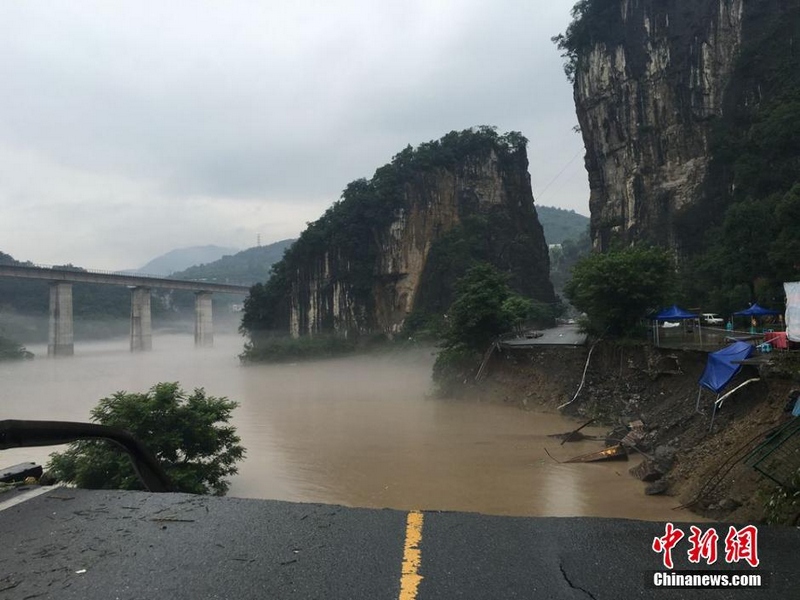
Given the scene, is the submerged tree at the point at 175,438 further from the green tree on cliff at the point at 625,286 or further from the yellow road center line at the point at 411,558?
the green tree on cliff at the point at 625,286

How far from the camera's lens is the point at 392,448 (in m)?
21.8

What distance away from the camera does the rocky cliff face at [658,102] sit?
48625 mm

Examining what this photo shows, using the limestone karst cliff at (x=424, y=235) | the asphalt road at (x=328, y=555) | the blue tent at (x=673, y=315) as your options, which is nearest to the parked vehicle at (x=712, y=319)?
the blue tent at (x=673, y=315)

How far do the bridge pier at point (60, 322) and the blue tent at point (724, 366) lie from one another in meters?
72.8

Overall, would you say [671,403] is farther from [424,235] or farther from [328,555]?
[424,235]

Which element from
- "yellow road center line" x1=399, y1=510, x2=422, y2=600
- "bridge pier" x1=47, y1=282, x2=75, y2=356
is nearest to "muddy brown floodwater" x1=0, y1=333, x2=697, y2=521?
"yellow road center line" x1=399, y1=510, x2=422, y2=600

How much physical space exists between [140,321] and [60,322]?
40.3 feet

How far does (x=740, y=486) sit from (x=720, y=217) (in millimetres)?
41360

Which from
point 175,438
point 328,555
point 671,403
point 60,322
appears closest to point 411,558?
point 328,555

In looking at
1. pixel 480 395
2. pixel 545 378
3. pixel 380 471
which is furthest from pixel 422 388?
pixel 380 471

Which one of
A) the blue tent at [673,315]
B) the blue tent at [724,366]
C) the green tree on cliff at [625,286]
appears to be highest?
the green tree on cliff at [625,286]

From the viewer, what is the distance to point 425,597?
3061 millimetres

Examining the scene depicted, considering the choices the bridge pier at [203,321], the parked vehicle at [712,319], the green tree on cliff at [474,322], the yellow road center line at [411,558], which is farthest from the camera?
the bridge pier at [203,321]

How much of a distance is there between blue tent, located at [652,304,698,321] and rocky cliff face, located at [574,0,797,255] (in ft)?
69.8
